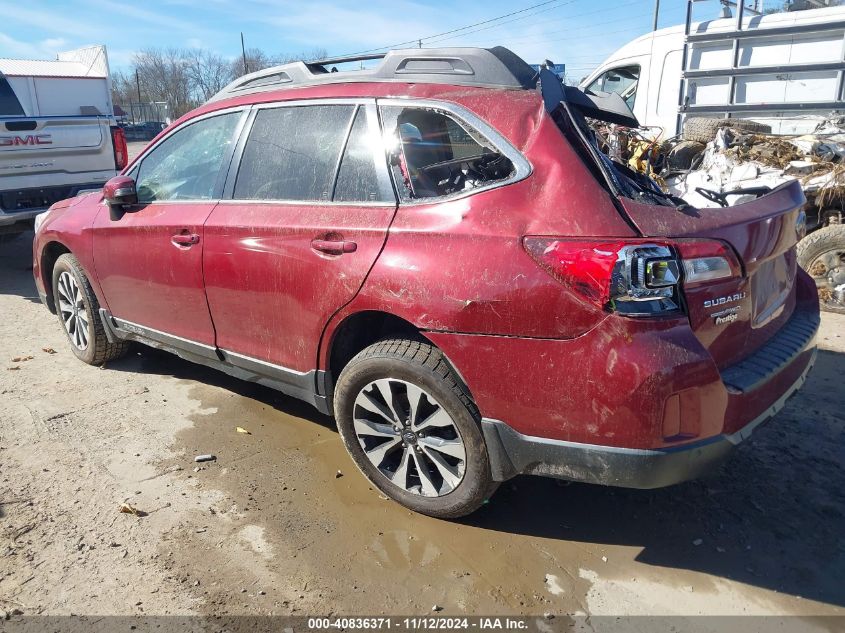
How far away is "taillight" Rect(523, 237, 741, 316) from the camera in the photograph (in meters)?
2.25

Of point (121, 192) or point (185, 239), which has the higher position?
point (121, 192)

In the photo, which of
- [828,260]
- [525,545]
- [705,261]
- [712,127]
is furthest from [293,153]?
[712,127]

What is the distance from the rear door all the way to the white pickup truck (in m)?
5.23

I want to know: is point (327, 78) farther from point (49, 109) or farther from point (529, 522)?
point (49, 109)

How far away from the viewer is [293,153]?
332cm

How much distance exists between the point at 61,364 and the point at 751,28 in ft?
26.6

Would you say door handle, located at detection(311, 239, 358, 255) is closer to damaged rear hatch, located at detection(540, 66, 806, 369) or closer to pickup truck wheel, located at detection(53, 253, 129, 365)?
damaged rear hatch, located at detection(540, 66, 806, 369)

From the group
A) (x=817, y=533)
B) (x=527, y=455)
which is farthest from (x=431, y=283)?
(x=817, y=533)

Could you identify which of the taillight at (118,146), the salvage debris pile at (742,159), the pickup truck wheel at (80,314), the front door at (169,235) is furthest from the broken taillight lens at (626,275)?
the taillight at (118,146)

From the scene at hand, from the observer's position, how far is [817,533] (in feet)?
9.33

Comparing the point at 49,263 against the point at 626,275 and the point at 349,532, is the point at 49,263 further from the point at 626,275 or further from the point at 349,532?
the point at 626,275

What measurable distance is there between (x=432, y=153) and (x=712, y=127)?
19.6ft

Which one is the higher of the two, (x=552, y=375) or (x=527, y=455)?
(x=552, y=375)

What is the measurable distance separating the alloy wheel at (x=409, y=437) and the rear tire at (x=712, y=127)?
6240 millimetres
